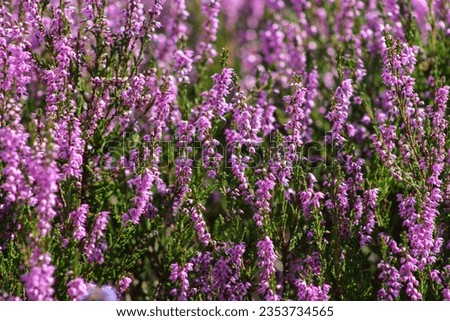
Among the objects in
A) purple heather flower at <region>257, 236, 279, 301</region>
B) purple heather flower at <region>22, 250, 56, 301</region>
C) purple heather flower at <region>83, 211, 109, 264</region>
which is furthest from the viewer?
purple heather flower at <region>83, 211, 109, 264</region>

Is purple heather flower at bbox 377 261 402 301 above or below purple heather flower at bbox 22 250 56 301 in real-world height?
below

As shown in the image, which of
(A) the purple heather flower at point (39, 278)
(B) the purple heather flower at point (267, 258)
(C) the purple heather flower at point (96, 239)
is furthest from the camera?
(C) the purple heather flower at point (96, 239)

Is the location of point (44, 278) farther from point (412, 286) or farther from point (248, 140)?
point (412, 286)

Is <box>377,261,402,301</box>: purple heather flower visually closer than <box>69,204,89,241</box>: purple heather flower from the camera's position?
No

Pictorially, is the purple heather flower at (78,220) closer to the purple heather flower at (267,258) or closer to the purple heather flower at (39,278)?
the purple heather flower at (39,278)

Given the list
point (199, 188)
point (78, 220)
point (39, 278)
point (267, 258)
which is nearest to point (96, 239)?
point (78, 220)

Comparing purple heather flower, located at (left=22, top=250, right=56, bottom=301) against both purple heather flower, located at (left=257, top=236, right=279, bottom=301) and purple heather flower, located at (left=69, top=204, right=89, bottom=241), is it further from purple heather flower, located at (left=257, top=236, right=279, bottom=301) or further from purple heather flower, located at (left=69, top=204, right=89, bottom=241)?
purple heather flower, located at (left=257, top=236, right=279, bottom=301)

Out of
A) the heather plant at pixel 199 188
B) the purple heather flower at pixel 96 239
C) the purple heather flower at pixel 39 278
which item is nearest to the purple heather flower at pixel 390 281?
the heather plant at pixel 199 188

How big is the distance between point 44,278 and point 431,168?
2723mm

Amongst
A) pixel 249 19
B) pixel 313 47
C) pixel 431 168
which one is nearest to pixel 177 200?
pixel 431 168

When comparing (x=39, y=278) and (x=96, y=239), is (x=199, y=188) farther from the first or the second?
(x=39, y=278)

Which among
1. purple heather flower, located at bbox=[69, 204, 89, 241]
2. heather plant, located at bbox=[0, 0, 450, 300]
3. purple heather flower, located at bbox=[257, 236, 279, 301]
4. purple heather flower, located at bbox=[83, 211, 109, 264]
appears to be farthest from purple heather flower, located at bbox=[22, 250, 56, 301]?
purple heather flower, located at bbox=[257, 236, 279, 301]
